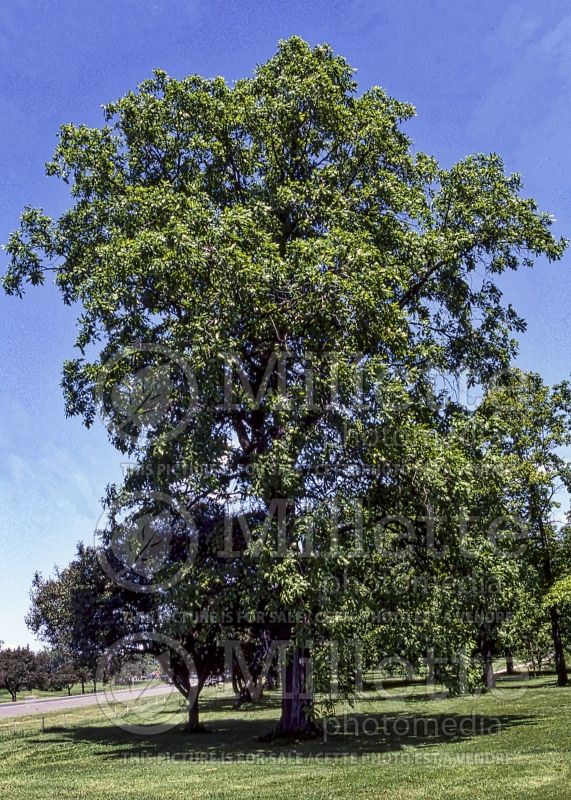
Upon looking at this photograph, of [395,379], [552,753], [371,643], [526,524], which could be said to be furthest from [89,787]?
[526,524]

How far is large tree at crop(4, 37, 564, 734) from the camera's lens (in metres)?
18.2

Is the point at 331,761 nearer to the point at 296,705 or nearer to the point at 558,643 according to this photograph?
the point at 296,705

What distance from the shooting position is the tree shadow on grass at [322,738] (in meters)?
18.6

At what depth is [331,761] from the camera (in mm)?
16281

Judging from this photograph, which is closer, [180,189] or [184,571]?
[184,571]

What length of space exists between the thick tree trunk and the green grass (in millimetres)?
688

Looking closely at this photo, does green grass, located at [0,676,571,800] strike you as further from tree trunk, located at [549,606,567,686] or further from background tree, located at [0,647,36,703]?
background tree, located at [0,647,36,703]

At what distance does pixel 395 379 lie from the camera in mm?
18438

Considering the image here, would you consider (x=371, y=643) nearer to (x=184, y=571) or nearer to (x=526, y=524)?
(x=184, y=571)

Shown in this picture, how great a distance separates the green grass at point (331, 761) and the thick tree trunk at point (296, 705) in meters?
0.69

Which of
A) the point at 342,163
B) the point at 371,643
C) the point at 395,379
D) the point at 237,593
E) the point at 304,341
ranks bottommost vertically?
the point at 371,643

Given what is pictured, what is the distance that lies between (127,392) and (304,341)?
502cm
